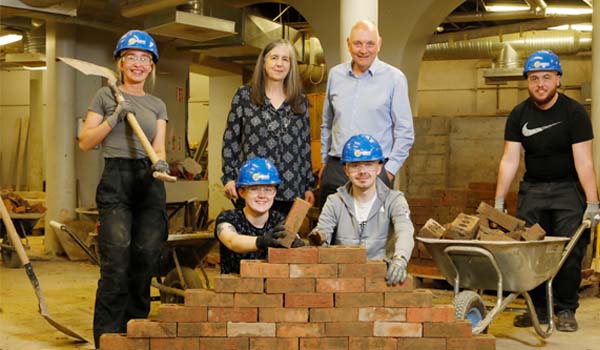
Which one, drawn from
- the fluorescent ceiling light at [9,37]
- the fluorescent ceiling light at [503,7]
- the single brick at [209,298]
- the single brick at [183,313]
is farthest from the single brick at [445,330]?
the fluorescent ceiling light at [503,7]

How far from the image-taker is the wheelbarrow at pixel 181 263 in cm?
529

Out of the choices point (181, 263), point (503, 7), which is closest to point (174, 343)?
point (181, 263)

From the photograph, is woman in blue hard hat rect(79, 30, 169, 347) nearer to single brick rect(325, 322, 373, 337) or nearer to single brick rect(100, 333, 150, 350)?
single brick rect(100, 333, 150, 350)

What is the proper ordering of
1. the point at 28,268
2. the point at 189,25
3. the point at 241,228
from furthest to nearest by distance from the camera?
the point at 189,25 → the point at 28,268 → the point at 241,228

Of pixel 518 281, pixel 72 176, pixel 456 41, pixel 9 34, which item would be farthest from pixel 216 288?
pixel 456 41

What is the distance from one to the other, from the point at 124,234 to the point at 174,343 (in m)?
0.83

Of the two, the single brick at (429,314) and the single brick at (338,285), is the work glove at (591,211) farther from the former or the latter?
the single brick at (338,285)

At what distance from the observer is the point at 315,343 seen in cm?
343

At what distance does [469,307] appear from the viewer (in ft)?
13.6

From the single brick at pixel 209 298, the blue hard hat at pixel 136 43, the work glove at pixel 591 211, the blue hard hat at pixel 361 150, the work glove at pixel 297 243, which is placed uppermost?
the blue hard hat at pixel 136 43

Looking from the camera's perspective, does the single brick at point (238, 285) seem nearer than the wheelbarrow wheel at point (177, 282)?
Yes

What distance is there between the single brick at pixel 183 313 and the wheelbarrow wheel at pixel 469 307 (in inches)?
50.8

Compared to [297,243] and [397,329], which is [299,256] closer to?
[297,243]

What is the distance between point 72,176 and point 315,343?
6.95 meters
